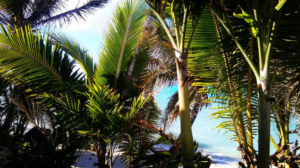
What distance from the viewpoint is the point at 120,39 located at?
3160 mm

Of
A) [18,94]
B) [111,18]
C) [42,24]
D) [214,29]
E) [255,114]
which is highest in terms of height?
[42,24]

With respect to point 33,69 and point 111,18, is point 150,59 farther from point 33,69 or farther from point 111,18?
point 33,69

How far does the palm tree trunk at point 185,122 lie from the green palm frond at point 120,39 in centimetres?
163

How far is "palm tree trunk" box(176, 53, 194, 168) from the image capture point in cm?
158

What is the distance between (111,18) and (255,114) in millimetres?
2380

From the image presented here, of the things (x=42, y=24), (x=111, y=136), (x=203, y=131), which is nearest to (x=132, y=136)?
(x=111, y=136)

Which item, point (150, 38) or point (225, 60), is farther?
point (150, 38)

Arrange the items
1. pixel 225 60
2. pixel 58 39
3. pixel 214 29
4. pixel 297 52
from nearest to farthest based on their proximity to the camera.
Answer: pixel 297 52, pixel 225 60, pixel 214 29, pixel 58 39

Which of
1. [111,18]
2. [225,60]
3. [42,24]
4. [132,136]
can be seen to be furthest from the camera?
[42,24]

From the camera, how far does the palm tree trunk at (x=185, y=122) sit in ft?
5.20

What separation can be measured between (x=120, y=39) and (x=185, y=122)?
196cm

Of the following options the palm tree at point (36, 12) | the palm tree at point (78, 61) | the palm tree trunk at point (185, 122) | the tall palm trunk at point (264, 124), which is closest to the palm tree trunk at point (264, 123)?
the tall palm trunk at point (264, 124)

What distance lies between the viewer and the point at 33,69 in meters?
2.83

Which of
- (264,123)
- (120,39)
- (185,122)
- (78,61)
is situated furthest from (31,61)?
(264,123)
